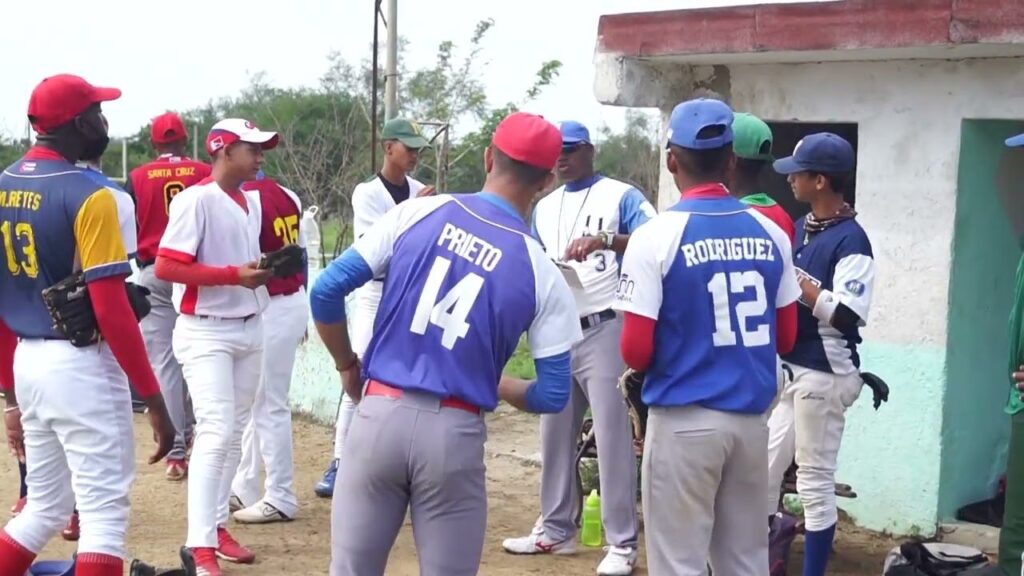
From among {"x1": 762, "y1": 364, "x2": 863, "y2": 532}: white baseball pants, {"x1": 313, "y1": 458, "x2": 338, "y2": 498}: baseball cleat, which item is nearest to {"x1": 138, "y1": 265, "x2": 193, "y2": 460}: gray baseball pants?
{"x1": 313, "y1": 458, "x2": 338, "y2": 498}: baseball cleat

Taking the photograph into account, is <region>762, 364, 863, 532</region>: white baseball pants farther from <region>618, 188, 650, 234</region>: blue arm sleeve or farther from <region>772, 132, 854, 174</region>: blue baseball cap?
<region>618, 188, 650, 234</region>: blue arm sleeve

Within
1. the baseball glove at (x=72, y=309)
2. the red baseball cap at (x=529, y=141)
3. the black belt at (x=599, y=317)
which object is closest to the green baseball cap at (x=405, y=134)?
the black belt at (x=599, y=317)

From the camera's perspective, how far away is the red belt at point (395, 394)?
390cm

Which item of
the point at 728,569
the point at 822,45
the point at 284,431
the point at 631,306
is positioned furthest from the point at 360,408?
the point at 822,45

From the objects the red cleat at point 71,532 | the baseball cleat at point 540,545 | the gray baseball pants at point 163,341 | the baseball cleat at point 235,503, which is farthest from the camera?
the gray baseball pants at point 163,341

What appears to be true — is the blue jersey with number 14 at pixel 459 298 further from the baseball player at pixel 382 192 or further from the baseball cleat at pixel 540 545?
the baseball player at pixel 382 192

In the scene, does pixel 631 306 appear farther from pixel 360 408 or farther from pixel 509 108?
pixel 509 108

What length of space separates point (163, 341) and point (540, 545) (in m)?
3.17

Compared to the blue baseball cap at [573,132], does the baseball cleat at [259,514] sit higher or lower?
lower

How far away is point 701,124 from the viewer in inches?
175

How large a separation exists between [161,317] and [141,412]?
7.90 feet

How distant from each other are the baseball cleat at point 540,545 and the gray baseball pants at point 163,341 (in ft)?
9.02

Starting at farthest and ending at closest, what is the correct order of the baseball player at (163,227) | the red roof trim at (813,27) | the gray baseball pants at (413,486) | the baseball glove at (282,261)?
the baseball player at (163,227)
the red roof trim at (813,27)
the baseball glove at (282,261)
the gray baseball pants at (413,486)

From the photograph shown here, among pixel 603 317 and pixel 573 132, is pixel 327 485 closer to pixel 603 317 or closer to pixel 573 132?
pixel 603 317
